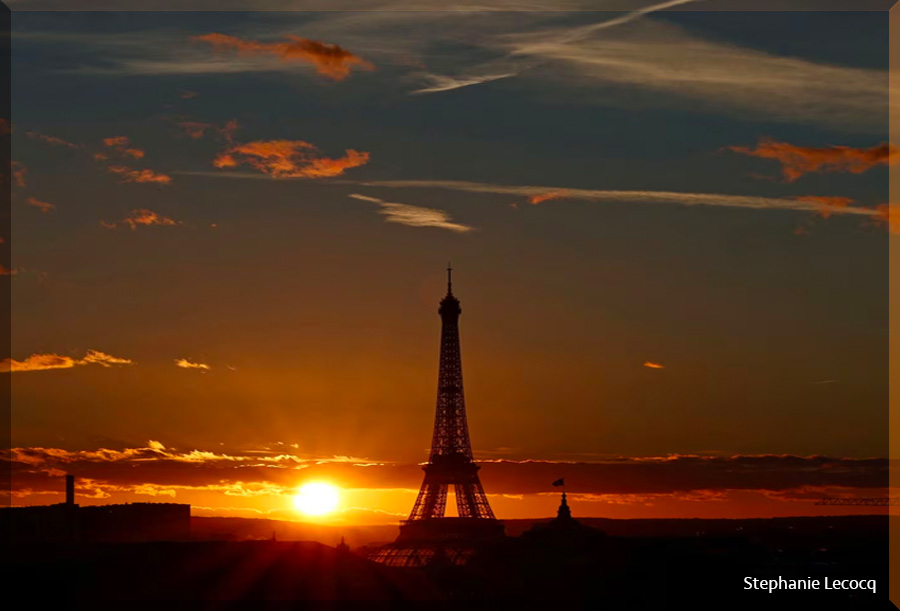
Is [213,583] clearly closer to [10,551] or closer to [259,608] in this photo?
[259,608]

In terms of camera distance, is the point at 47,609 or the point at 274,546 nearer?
the point at 47,609

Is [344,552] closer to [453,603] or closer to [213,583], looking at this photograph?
[453,603]

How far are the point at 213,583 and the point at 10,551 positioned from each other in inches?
1749

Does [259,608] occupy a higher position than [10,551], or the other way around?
[10,551]

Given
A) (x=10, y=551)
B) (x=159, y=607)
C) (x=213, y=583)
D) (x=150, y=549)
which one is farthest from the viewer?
(x=10, y=551)

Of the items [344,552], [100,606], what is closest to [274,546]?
[344,552]

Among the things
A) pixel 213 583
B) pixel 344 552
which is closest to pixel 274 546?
pixel 344 552

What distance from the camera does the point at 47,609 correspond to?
158125 mm

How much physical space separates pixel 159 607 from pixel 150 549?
2923cm

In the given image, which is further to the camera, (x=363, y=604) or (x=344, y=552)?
(x=344, y=552)

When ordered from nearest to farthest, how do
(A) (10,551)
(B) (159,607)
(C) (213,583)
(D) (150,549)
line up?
(B) (159,607)
(C) (213,583)
(D) (150,549)
(A) (10,551)

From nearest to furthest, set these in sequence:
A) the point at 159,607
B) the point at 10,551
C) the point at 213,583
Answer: the point at 159,607 < the point at 213,583 < the point at 10,551

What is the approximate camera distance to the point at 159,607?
156 metres

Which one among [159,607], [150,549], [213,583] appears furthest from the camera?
[150,549]
